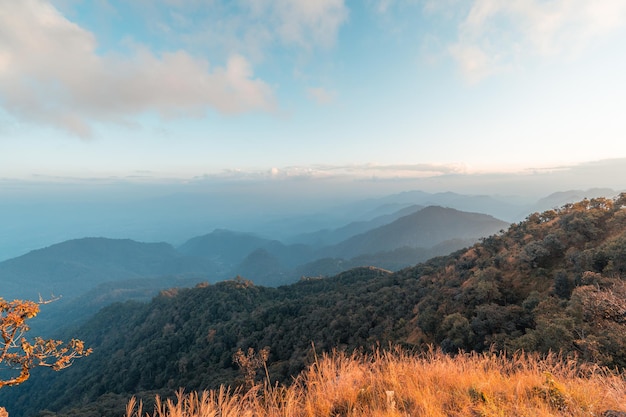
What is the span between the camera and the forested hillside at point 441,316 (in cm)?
1141

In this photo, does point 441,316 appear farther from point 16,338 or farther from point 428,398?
point 16,338

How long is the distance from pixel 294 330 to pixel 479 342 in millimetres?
34030

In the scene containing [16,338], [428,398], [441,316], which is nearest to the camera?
[428,398]

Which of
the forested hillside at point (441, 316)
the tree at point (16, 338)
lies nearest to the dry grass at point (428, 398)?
the tree at point (16, 338)

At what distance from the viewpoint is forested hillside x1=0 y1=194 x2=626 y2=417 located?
11.4 m

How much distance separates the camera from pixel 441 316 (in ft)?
77.8

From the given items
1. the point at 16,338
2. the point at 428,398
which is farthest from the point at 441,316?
the point at 16,338

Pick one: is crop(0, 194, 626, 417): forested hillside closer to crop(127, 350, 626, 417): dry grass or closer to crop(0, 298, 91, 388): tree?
crop(127, 350, 626, 417): dry grass

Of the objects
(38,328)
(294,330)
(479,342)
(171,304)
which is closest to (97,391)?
(171,304)

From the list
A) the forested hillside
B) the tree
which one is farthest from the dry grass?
the forested hillside

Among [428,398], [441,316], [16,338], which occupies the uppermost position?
[16,338]

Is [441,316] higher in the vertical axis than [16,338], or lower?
lower

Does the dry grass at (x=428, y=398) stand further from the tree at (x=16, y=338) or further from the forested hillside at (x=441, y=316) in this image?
the forested hillside at (x=441, y=316)

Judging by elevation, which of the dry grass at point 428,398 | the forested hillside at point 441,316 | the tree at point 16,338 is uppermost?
the tree at point 16,338
